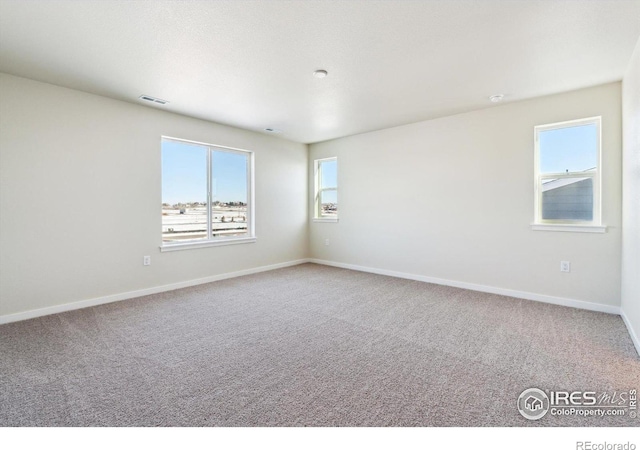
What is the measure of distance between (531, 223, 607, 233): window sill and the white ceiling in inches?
61.2

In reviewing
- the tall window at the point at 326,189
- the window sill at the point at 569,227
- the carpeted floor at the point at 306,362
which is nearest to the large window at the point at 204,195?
the carpeted floor at the point at 306,362

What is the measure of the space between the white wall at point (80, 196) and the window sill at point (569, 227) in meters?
4.57

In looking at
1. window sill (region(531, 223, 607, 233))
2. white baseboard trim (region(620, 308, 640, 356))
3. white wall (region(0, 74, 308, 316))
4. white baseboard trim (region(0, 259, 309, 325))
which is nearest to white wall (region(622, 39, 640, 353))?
white baseboard trim (region(620, 308, 640, 356))

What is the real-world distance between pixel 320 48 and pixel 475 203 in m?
2.99

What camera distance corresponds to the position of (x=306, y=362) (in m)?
2.27

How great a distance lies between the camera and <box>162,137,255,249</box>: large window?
441 cm

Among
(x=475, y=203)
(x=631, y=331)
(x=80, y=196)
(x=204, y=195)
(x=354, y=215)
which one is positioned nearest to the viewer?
(x=631, y=331)

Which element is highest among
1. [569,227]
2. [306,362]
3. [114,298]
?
[569,227]

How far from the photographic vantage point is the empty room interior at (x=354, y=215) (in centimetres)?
196

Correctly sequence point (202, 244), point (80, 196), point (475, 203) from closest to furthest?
1. point (80, 196)
2. point (475, 203)
3. point (202, 244)

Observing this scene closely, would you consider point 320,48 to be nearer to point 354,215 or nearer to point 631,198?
point 631,198

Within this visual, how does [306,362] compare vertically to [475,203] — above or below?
below

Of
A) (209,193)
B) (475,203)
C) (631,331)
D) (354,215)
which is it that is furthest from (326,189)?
(631,331)

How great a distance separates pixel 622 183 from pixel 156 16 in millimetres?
4542
